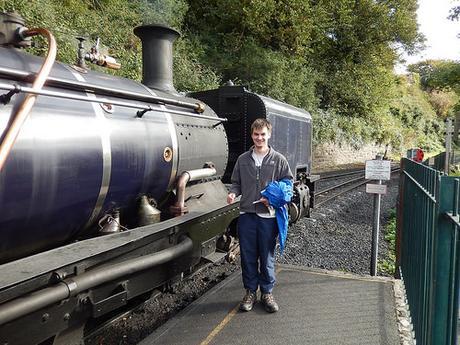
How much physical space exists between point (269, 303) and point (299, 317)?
30cm

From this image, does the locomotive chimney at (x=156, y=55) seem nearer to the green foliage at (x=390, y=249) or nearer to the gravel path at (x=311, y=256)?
the gravel path at (x=311, y=256)

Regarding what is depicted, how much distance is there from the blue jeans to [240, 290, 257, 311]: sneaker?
0.20 feet

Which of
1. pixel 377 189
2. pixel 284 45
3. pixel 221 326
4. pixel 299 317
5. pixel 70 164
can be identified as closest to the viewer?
pixel 70 164

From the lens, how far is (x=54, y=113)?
250 centimetres

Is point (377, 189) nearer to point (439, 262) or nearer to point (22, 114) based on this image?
point (439, 262)

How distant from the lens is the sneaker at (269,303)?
3570 mm

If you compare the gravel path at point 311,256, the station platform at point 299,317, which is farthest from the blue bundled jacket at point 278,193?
the gravel path at point 311,256

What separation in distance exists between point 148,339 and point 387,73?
30817 mm

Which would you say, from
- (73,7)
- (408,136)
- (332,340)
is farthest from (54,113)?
(408,136)

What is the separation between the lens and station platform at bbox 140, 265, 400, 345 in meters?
3.14

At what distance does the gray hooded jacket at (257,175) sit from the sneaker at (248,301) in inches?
31.6

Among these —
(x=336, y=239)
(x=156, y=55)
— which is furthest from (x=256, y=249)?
(x=336, y=239)

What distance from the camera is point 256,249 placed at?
12.0ft

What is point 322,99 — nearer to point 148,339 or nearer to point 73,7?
point 73,7
